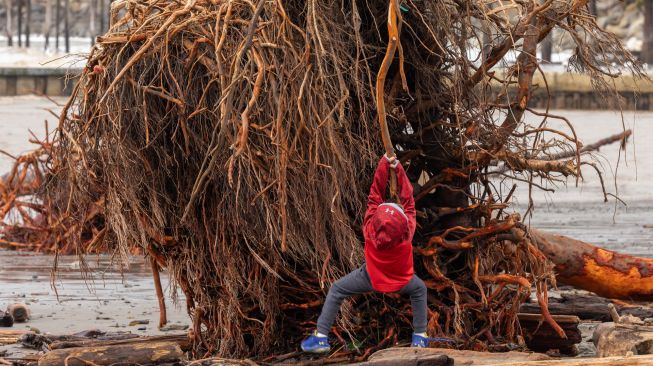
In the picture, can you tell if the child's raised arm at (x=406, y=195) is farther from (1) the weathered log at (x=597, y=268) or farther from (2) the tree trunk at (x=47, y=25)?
(2) the tree trunk at (x=47, y=25)

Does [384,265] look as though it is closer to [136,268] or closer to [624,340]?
[624,340]

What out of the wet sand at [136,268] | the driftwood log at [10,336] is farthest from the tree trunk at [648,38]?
the driftwood log at [10,336]

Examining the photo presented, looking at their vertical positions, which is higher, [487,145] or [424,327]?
[487,145]

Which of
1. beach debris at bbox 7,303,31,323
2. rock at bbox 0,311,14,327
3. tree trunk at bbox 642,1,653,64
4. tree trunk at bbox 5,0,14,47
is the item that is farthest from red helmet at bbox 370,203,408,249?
tree trunk at bbox 5,0,14,47

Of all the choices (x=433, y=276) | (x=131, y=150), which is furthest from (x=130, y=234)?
(x=433, y=276)

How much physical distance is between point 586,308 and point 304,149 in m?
2.95

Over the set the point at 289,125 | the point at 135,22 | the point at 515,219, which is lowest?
the point at 515,219

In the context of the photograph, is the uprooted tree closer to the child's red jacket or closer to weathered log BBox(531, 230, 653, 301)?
the child's red jacket

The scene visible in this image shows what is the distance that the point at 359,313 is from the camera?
796 cm

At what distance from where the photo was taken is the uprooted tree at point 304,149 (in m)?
7.38

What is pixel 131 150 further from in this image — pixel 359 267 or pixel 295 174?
pixel 359 267

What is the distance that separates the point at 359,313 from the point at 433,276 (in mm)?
506

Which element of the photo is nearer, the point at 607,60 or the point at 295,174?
the point at 295,174

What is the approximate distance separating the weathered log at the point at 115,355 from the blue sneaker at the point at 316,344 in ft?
2.48
